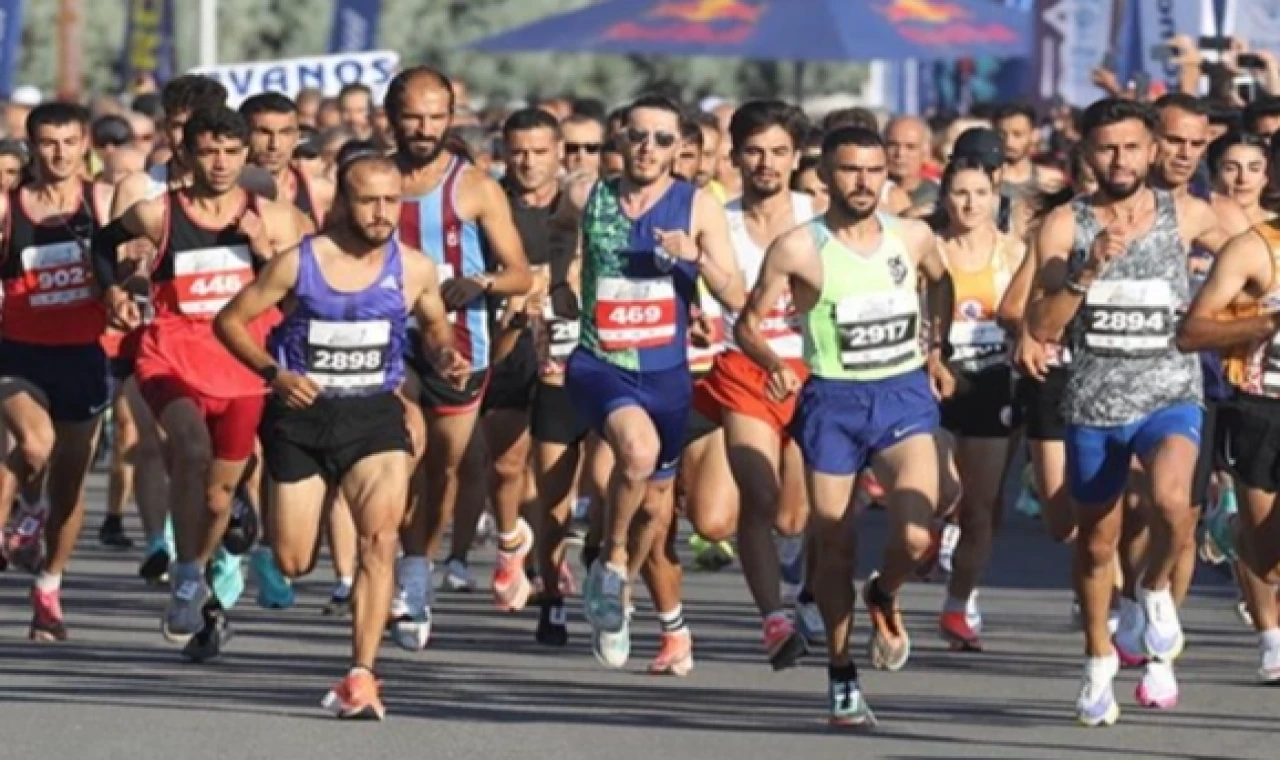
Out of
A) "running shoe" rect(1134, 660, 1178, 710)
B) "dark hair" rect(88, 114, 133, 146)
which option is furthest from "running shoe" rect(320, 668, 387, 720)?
"dark hair" rect(88, 114, 133, 146)

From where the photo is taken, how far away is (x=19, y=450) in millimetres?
15414

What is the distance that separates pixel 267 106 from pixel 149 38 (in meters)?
28.0

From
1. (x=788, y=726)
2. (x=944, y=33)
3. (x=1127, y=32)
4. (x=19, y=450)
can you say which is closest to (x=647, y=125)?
(x=788, y=726)

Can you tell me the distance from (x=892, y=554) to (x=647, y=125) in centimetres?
170

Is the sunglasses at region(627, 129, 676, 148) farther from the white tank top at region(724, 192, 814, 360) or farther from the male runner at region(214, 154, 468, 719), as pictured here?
the male runner at region(214, 154, 468, 719)

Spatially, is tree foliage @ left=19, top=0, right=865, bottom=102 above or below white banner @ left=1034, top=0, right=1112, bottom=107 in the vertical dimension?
above

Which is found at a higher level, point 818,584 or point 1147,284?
point 1147,284

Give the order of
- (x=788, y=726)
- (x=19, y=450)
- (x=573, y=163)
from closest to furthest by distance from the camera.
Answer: (x=788, y=726)
(x=19, y=450)
(x=573, y=163)

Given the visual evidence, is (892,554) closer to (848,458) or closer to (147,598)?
(848,458)

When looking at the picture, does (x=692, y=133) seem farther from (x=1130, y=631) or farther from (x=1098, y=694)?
(x=1098, y=694)

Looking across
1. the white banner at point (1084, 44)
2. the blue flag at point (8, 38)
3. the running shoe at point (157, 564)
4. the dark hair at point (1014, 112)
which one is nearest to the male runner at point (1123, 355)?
the running shoe at point (157, 564)

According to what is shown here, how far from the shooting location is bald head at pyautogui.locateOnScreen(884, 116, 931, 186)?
1847cm

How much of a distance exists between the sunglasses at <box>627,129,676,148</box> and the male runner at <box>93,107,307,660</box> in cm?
141

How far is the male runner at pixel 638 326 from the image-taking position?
527 inches
